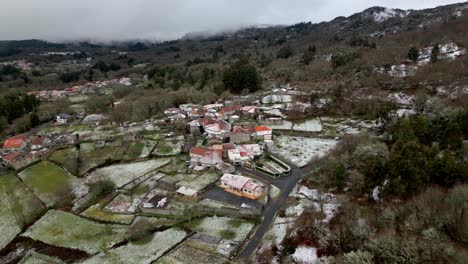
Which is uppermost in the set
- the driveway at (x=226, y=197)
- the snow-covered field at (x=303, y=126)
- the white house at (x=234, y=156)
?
the snow-covered field at (x=303, y=126)

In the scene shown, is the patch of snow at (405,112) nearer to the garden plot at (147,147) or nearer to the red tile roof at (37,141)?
the garden plot at (147,147)

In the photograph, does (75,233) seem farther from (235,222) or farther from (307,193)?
(307,193)

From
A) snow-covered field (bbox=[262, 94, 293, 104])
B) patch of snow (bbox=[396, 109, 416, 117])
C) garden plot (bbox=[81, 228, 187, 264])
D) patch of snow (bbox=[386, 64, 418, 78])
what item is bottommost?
garden plot (bbox=[81, 228, 187, 264])


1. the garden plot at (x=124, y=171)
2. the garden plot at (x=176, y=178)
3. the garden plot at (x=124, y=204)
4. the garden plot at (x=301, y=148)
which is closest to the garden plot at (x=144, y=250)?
the garden plot at (x=124, y=204)

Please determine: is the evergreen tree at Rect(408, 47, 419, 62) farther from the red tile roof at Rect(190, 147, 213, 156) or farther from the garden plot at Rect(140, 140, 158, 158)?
the garden plot at Rect(140, 140, 158, 158)

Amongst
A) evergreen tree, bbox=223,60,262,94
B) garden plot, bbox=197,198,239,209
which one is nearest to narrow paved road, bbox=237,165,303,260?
garden plot, bbox=197,198,239,209

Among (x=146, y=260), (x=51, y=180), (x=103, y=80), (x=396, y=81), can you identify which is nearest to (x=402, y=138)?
(x=146, y=260)
